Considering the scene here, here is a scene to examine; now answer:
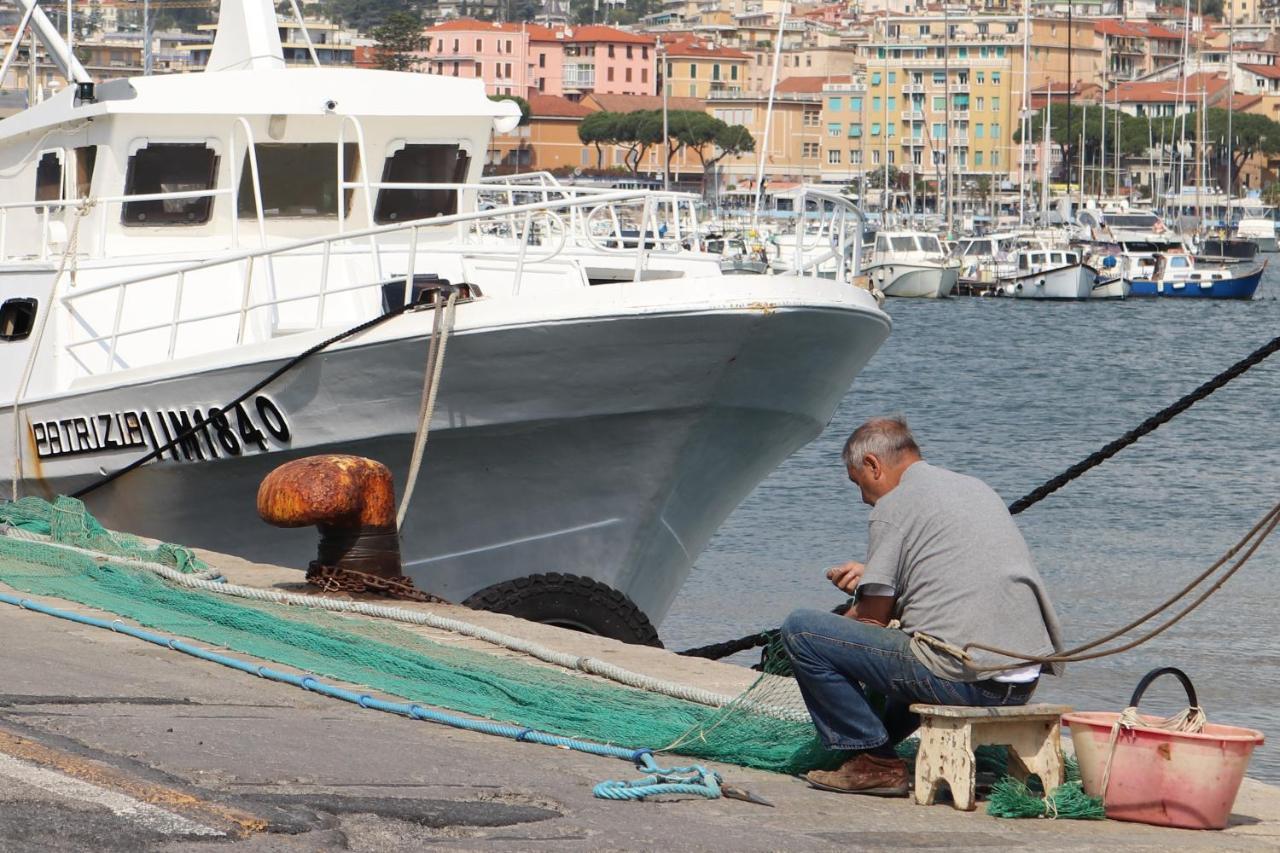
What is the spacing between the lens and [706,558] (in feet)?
68.9

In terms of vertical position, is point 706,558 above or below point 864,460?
below

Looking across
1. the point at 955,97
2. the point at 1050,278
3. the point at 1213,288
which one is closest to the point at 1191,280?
the point at 1213,288

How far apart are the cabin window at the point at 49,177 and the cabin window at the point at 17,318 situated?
2.95 ft

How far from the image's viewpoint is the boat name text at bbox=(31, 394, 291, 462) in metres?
11.5

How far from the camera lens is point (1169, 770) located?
596 centimetres

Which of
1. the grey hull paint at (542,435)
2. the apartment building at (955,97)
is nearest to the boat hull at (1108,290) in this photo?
the grey hull paint at (542,435)

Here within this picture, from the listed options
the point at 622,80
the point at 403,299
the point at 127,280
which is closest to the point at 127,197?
the point at 127,280

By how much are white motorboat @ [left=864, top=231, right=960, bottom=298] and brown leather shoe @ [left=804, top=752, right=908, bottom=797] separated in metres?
70.3

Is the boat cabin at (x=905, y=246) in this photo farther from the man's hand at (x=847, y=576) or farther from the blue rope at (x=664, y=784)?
the blue rope at (x=664, y=784)

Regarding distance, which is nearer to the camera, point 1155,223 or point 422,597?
point 422,597

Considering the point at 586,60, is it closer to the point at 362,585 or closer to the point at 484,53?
the point at 484,53

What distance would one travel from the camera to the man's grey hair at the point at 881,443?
20.5ft

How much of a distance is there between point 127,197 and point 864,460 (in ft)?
24.5

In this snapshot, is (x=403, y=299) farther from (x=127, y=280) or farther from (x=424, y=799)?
(x=424, y=799)
